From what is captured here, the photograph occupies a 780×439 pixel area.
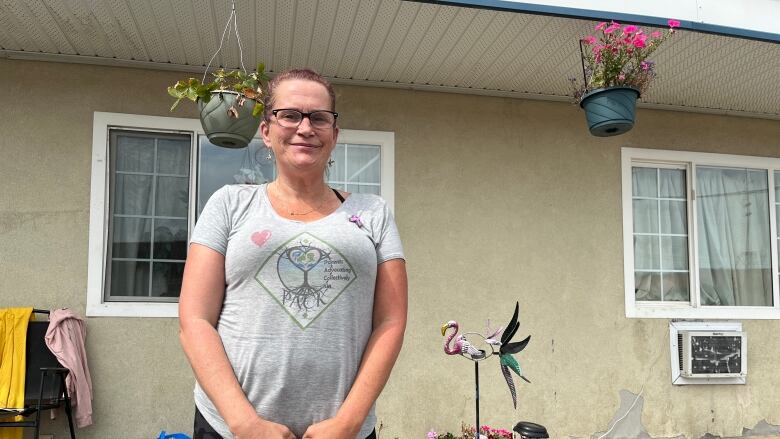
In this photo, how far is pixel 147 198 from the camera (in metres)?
3.66

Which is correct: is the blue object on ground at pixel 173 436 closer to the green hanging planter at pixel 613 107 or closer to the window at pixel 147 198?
the window at pixel 147 198

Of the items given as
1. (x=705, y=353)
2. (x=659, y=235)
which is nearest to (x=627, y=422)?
(x=705, y=353)

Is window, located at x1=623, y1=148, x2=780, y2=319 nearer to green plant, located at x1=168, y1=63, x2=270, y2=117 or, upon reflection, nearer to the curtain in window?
the curtain in window

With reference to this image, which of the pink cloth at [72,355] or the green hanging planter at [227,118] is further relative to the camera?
the pink cloth at [72,355]

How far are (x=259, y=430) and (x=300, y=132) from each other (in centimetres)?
60

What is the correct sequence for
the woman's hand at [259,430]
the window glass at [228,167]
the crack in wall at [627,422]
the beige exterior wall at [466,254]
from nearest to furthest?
the woman's hand at [259,430], the beige exterior wall at [466,254], the window glass at [228,167], the crack in wall at [627,422]

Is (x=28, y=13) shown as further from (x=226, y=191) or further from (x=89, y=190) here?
(x=226, y=191)

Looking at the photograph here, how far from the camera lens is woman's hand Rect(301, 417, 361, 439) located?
1.16 meters

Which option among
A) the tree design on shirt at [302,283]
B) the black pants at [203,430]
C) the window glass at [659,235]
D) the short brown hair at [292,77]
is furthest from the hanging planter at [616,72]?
the black pants at [203,430]

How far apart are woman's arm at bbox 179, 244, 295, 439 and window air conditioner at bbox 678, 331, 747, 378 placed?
150 inches

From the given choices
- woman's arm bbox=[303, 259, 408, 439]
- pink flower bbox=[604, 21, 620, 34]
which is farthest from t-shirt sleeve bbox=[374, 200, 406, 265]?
pink flower bbox=[604, 21, 620, 34]

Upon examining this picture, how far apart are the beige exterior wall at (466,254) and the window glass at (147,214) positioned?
16 cm

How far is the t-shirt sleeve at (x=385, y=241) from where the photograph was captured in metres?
1.32

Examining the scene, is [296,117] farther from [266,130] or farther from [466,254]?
[466,254]
